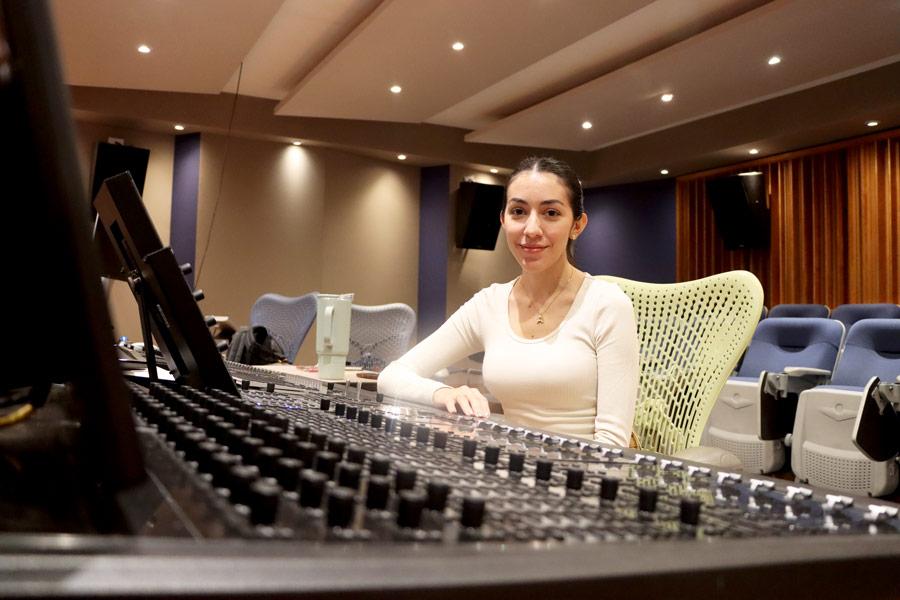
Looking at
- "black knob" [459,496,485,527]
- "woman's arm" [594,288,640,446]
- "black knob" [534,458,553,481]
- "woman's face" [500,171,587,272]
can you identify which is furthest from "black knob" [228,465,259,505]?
"woman's face" [500,171,587,272]

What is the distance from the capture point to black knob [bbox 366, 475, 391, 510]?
33 centimetres

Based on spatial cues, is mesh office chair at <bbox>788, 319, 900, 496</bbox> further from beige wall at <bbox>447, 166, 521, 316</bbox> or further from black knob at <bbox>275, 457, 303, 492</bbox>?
beige wall at <bbox>447, 166, 521, 316</bbox>

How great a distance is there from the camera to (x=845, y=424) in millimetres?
3600

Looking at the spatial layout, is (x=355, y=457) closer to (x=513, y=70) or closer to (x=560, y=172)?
(x=560, y=172)

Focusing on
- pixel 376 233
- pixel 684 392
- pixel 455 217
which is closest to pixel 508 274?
pixel 455 217

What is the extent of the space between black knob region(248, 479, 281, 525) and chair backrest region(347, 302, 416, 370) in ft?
10.8

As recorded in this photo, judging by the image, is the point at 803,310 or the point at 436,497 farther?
the point at 803,310

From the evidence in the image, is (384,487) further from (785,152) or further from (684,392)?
(785,152)

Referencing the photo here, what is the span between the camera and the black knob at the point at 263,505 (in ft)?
0.94

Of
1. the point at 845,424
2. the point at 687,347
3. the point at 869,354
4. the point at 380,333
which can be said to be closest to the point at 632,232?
the point at 869,354

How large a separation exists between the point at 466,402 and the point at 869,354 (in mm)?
4064

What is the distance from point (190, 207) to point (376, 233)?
2.36m

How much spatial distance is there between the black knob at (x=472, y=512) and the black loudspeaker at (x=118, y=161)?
7.08 meters

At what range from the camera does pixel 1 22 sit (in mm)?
319
